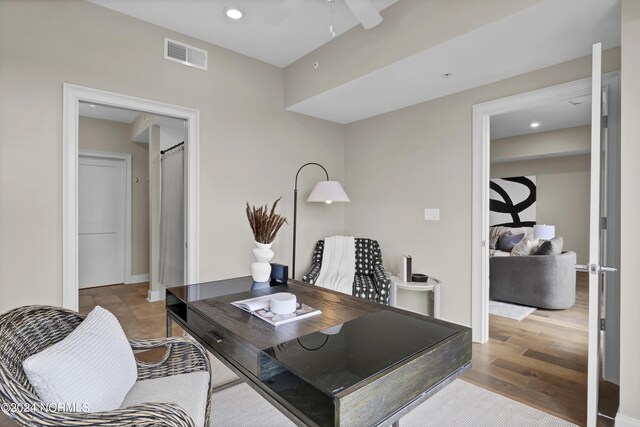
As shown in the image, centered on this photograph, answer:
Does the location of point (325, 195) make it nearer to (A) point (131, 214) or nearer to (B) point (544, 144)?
(A) point (131, 214)

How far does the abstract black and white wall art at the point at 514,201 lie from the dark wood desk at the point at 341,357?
6.40 m

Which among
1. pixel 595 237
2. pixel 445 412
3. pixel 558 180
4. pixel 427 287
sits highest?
pixel 558 180

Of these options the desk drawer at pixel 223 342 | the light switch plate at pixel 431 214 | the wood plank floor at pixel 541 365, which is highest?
the light switch plate at pixel 431 214

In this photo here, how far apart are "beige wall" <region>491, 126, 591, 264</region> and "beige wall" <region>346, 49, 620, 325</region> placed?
352 cm

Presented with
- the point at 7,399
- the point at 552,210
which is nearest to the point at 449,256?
the point at 7,399

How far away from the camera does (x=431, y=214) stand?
3346 millimetres

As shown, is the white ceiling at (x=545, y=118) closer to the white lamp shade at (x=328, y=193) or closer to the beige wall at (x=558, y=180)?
the beige wall at (x=558, y=180)

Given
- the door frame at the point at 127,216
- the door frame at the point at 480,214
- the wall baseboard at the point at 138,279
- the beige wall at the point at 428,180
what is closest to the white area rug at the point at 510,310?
the door frame at the point at 480,214

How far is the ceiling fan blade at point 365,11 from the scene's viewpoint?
1867 millimetres

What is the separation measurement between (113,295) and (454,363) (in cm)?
364

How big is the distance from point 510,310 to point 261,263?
3.40 m

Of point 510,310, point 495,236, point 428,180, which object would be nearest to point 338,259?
point 428,180

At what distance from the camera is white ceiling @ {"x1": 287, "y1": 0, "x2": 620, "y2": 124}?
6.13ft

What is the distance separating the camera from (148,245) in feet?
12.8
